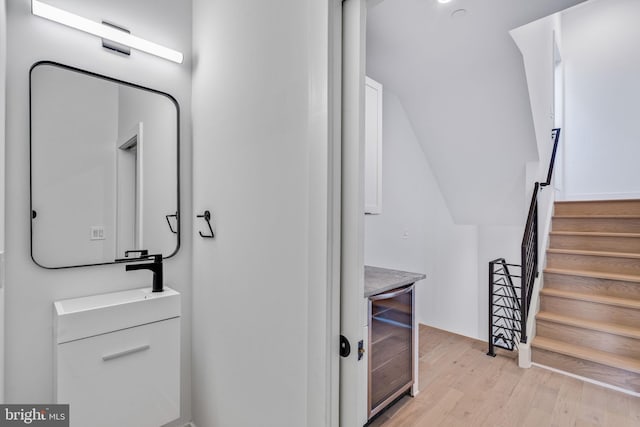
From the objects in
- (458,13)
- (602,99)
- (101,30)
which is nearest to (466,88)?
(458,13)

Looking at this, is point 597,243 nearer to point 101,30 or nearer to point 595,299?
point 595,299

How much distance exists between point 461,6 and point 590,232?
301 centimetres

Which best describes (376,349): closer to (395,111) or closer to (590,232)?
(395,111)

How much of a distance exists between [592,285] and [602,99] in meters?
2.82

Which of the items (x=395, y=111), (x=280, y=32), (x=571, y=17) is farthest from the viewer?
(x=571, y=17)

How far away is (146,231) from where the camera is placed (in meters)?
1.67

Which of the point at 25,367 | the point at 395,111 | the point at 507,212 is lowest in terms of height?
the point at 25,367

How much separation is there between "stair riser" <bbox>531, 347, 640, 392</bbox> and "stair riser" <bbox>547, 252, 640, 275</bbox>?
1020 mm

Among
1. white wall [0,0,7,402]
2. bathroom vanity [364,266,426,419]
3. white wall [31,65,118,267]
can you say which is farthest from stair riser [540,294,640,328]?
white wall [0,0,7,402]

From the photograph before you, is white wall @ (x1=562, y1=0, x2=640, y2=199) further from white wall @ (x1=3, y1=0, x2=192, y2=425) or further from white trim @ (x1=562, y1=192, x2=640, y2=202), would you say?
white wall @ (x1=3, y1=0, x2=192, y2=425)

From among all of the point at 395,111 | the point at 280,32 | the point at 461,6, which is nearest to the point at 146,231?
the point at 280,32

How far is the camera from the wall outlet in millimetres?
1520

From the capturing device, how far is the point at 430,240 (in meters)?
3.72

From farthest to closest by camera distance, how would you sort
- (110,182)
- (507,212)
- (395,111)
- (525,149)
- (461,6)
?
(395,111) < (507,212) < (525,149) < (461,6) < (110,182)
